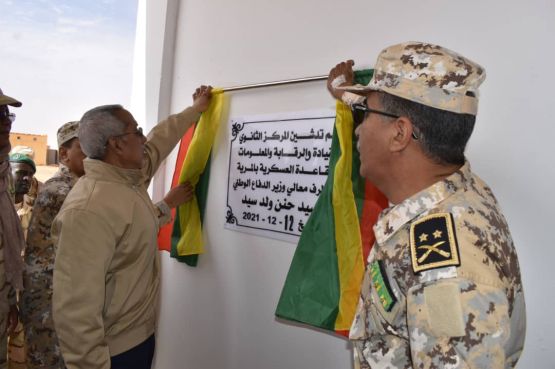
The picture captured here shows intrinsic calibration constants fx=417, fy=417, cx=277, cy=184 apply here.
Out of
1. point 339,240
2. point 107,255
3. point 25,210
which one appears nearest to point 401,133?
point 339,240

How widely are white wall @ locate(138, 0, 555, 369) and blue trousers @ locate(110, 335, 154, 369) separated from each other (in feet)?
1.45

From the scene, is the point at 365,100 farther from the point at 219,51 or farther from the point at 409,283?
the point at 219,51

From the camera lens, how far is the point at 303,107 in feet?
5.56

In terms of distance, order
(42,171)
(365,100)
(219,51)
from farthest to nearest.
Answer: (42,171) < (219,51) < (365,100)

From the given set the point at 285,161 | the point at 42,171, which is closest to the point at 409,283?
the point at 285,161

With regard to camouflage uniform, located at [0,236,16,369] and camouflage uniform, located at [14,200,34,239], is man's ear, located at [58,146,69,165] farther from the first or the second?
camouflage uniform, located at [14,200,34,239]

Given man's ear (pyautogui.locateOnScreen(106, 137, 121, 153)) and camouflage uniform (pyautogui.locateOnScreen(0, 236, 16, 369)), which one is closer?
man's ear (pyautogui.locateOnScreen(106, 137, 121, 153))

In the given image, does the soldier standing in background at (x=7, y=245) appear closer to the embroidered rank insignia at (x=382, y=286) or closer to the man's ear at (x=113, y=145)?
the man's ear at (x=113, y=145)

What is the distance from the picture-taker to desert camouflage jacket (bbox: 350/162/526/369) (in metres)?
0.67

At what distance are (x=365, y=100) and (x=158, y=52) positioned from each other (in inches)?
68.8

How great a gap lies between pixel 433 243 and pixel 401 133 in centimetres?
24

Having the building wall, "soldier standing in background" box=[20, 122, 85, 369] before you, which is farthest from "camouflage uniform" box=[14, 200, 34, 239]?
the building wall

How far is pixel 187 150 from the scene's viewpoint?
2.13 metres

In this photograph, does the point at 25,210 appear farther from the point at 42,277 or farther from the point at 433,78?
the point at 433,78
